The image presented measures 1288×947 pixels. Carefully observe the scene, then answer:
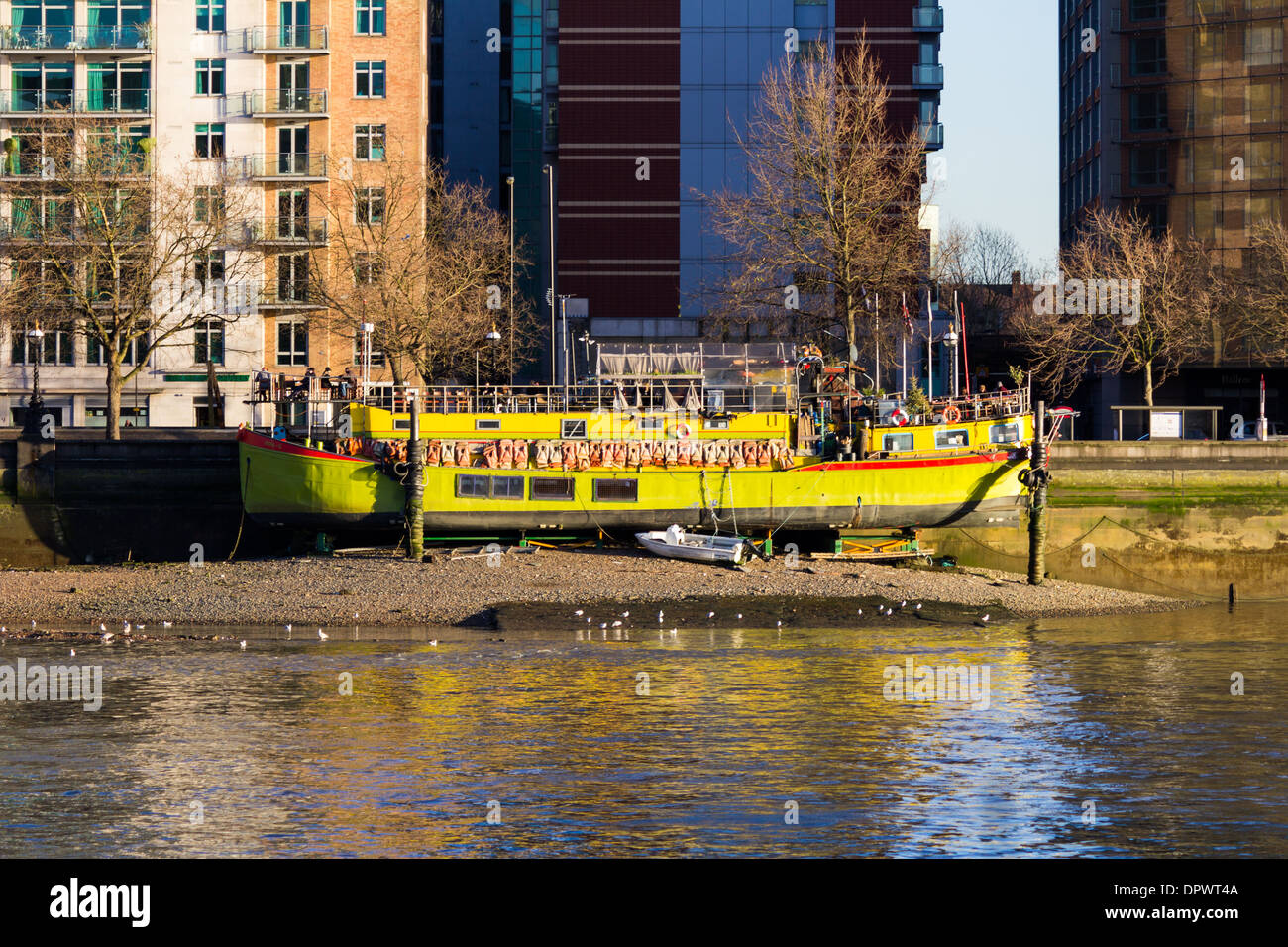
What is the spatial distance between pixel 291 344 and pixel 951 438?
5089 centimetres

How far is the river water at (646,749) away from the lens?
26438 mm

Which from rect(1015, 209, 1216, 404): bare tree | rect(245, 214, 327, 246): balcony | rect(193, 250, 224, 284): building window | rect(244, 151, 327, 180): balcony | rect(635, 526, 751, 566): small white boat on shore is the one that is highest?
rect(244, 151, 327, 180): balcony

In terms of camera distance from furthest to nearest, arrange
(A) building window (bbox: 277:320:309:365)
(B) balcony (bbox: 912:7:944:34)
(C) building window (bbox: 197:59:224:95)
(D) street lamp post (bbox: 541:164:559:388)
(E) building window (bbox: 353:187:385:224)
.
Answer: (B) balcony (bbox: 912:7:944:34) < (A) building window (bbox: 277:320:309:365) < (C) building window (bbox: 197:59:224:95) < (D) street lamp post (bbox: 541:164:559:388) < (E) building window (bbox: 353:187:385:224)

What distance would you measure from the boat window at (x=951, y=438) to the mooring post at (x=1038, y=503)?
282 centimetres

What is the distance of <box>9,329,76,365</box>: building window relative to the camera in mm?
95625


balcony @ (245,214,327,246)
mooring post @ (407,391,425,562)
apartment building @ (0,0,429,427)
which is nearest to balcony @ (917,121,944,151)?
apartment building @ (0,0,429,427)

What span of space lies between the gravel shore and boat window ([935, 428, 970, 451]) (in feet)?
16.7

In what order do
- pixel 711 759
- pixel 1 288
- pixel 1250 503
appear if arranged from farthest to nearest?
pixel 1 288 → pixel 1250 503 → pixel 711 759

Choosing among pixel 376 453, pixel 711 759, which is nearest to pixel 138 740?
pixel 711 759

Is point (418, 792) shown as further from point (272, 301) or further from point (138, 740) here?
point (272, 301)

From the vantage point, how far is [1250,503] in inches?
2559

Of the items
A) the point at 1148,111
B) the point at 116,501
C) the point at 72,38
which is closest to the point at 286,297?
the point at 72,38

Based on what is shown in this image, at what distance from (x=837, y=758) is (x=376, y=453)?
102 feet

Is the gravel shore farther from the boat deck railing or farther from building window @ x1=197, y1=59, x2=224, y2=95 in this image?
building window @ x1=197, y1=59, x2=224, y2=95
